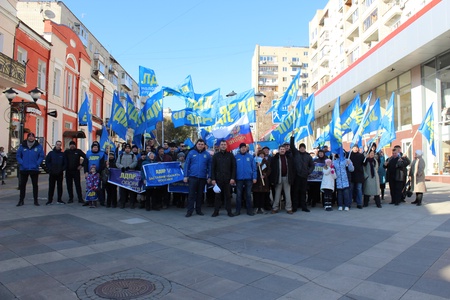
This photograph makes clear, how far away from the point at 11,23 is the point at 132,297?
21.4m

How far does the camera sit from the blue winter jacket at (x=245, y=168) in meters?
8.73

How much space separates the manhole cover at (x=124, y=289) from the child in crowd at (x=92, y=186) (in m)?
5.92

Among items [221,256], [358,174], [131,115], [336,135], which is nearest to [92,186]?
[131,115]

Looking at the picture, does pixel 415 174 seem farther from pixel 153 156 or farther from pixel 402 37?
pixel 402 37

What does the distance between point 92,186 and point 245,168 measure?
4364 mm

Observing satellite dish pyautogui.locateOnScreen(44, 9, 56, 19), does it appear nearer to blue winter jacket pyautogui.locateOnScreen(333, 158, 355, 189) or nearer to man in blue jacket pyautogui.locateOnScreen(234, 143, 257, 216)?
man in blue jacket pyautogui.locateOnScreen(234, 143, 257, 216)

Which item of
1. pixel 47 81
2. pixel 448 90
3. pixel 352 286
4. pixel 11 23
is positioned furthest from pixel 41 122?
pixel 448 90

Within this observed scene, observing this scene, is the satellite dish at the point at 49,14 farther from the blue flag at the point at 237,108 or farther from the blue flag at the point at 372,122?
the blue flag at the point at 372,122

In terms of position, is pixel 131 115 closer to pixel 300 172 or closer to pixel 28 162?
pixel 28 162

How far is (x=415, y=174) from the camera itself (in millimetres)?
10469

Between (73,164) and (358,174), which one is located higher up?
(73,164)

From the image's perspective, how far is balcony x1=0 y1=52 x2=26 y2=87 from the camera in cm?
1732

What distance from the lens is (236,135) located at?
9.37 meters

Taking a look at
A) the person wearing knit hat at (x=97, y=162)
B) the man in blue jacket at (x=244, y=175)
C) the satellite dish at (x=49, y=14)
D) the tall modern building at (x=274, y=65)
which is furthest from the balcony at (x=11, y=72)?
the tall modern building at (x=274, y=65)
